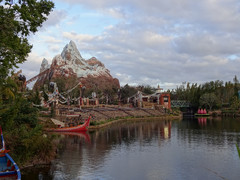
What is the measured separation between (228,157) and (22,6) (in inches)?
801

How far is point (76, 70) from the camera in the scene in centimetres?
14562

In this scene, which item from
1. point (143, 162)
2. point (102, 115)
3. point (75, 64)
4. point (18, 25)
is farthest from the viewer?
point (75, 64)

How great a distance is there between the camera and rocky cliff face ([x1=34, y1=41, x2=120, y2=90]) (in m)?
133

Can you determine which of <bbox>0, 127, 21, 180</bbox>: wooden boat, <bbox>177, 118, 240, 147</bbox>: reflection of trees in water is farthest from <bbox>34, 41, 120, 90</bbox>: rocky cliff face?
<bbox>0, 127, 21, 180</bbox>: wooden boat

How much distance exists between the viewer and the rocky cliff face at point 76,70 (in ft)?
437

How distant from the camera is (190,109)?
106m

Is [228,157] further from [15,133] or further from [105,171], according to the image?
[15,133]

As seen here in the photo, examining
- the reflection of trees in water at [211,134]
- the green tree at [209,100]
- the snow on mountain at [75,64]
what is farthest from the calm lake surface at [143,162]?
the snow on mountain at [75,64]

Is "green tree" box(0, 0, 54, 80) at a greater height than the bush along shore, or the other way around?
"green tree" box(0, 0, 54, 80)

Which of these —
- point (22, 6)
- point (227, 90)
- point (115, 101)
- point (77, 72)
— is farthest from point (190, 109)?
point (22, 6)

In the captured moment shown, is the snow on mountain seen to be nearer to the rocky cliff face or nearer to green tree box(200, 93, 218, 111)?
the rocky cliff face

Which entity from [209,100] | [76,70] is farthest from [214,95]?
[76,70]

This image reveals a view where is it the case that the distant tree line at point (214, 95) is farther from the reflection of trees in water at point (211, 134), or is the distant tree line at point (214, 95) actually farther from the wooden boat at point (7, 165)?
the wooden boat at point (7, 165)

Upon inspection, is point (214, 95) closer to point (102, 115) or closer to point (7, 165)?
point (102, 115)
